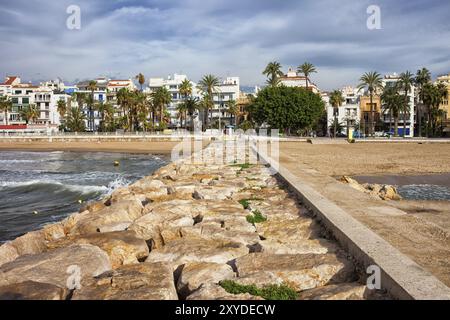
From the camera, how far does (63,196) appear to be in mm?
16547

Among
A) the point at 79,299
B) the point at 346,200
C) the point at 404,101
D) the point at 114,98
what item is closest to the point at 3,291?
the point at 79,299

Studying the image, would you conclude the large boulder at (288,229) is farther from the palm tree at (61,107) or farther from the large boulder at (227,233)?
the palm tree at (61,107)

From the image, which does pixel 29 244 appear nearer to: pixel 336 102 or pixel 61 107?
pixel 336 102

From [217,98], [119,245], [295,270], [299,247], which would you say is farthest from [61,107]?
[295,270]

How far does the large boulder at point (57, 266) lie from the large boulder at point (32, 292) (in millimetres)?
188

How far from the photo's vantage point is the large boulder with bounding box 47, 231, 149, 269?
17.2 feet

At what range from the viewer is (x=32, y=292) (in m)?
3.69

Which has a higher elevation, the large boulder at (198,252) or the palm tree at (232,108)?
the palm tree at (232,108)

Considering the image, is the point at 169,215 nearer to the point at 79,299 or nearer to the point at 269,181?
the point at 79,299

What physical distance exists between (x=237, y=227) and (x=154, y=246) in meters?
1.21

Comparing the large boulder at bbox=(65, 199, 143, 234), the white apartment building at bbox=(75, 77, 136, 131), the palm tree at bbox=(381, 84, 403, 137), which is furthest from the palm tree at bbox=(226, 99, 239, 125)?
the large boulder at bbox=(65, 199, 143, 234)

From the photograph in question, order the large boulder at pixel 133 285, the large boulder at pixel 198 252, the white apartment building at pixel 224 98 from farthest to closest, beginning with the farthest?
the white apartment building at pixel 224 98, the large boulder at pixel 198 252, the large boulder at pixel 133 285

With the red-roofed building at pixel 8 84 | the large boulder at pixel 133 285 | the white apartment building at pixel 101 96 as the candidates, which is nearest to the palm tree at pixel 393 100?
the white apartment building at pixel 101 96

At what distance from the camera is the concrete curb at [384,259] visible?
11.0 ft
